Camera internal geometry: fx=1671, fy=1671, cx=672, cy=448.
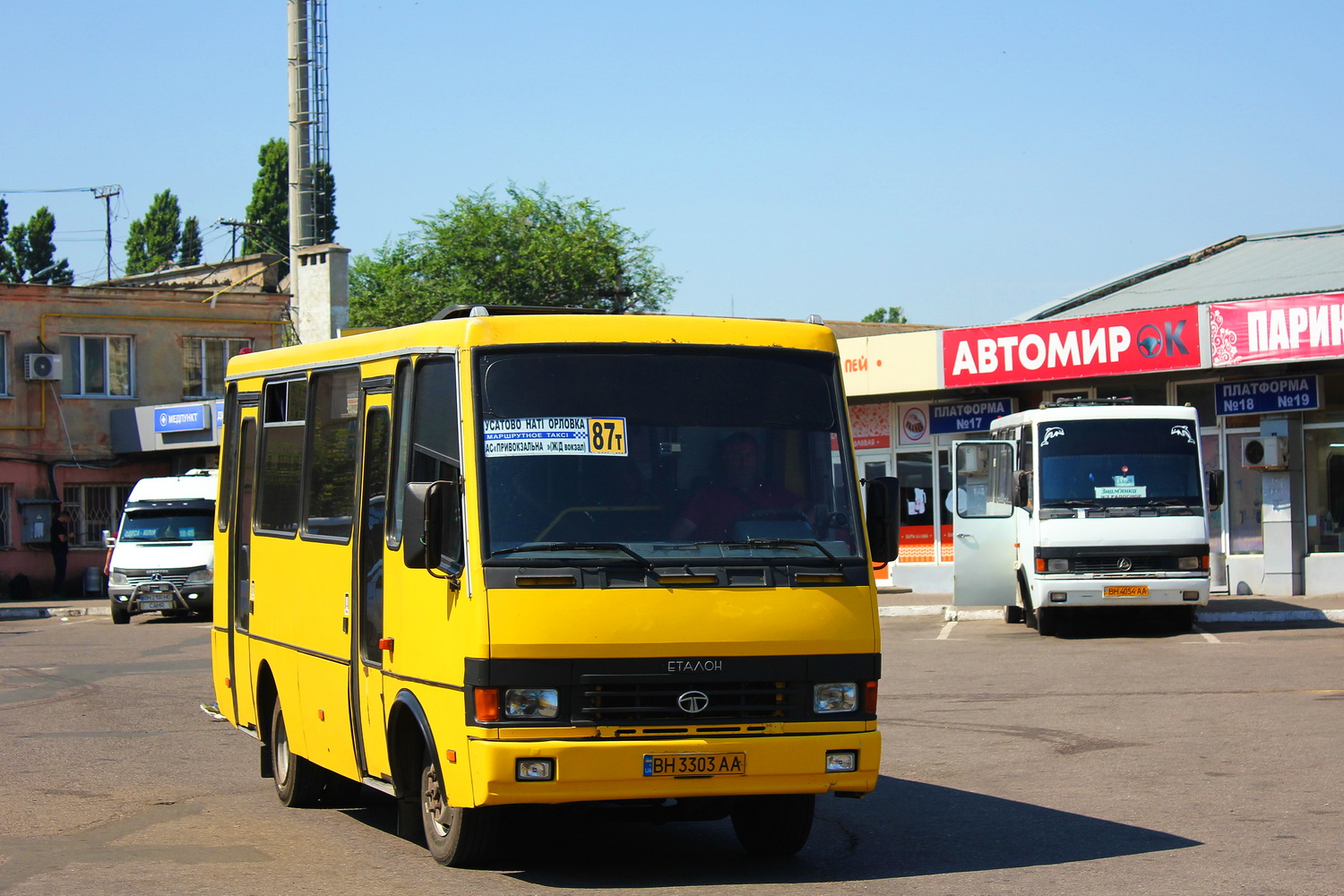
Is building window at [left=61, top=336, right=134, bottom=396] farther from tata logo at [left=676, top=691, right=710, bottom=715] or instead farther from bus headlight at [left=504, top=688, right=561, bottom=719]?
tata logo at [left=676, top=691, right=710, bottom=715]

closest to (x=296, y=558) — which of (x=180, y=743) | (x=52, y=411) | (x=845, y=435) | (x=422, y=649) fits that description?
(x=422, y=649)

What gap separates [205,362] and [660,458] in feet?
124

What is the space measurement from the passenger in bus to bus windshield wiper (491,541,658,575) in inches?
9.3

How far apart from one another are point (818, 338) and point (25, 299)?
36.1 m

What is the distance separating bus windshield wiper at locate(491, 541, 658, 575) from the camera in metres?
7.33

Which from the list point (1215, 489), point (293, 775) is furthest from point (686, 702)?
point (1215, 489)

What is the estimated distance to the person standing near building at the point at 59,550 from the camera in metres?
38.3

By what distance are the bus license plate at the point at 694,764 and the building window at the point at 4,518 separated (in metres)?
35.1

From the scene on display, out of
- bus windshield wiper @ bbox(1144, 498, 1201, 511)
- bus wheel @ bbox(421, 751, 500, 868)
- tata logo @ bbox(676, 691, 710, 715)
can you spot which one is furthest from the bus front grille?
bus windshield wiper @ bbox(1144, 498, 1201, 511)

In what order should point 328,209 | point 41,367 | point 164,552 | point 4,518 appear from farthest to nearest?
point 328,209
point 41,367
point 4,518
point 164,552

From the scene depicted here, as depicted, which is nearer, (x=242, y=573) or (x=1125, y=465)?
(x=242, y=573)

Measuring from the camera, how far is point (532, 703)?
23.6 ft

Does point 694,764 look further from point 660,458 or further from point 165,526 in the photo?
point 165,526

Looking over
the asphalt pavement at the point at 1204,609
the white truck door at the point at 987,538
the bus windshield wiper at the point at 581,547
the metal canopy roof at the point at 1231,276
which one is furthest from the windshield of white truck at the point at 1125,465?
the bus windshield wiper at the point at 581,547
